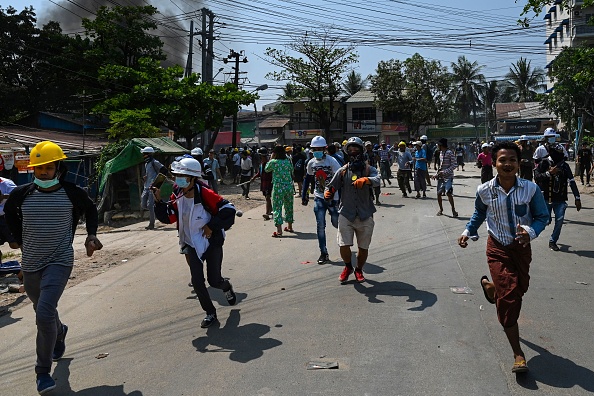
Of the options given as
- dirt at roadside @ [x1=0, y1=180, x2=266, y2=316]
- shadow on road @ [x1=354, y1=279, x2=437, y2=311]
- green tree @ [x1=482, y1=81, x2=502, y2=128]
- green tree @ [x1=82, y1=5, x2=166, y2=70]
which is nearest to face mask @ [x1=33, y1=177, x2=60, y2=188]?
dirt at roadside @ [x1=0, y1=180, x2=266, y2=316]

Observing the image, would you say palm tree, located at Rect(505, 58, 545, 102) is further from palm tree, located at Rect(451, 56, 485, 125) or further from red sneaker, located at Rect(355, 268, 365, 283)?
red sneaker, located at Rect(355, 268, 365, 283)

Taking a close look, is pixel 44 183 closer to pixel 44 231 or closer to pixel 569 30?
pixel 44 231

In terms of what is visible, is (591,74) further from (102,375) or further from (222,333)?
(102,375)

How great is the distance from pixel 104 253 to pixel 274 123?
50725 millimetres

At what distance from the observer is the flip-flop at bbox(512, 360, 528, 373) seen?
13.6 feet

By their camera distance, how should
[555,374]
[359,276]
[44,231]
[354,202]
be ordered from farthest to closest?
[359,276]
[354,202]
[44,231]
[555,374]

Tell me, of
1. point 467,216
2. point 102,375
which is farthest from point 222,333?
point 467,216

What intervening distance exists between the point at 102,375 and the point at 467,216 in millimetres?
10210

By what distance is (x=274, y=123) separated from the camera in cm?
6056

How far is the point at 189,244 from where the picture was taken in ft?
18.7

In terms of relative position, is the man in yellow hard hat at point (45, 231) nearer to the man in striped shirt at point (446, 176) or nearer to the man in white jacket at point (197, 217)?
the man in white jacket at point (197, 217)

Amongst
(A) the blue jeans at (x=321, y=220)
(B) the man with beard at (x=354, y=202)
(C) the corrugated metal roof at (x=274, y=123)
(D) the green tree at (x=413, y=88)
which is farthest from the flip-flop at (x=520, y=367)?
(C) the corrugated metal roof at (x=274, y=123)

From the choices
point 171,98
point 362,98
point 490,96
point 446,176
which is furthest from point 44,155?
point 490,96

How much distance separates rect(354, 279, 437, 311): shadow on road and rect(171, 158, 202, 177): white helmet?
92.6 inches
